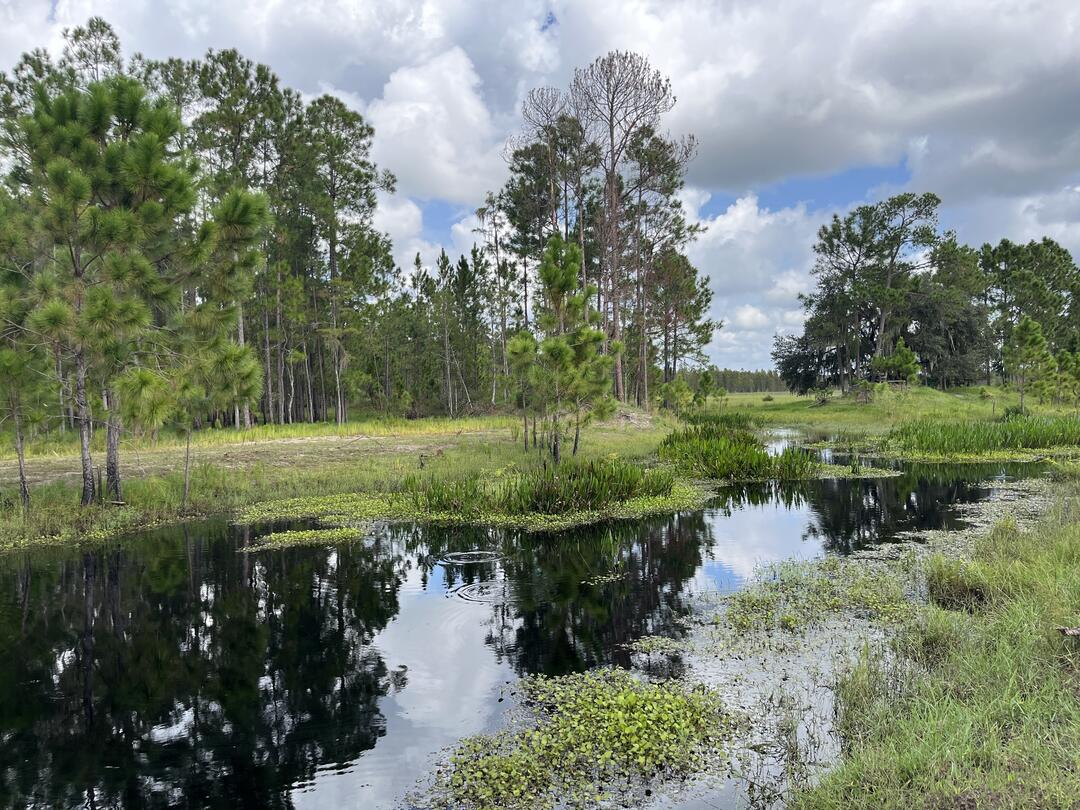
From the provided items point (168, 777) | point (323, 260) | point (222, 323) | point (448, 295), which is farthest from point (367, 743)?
point (448, 295)

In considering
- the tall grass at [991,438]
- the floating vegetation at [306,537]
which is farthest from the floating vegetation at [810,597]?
the tall grass at [991,438]

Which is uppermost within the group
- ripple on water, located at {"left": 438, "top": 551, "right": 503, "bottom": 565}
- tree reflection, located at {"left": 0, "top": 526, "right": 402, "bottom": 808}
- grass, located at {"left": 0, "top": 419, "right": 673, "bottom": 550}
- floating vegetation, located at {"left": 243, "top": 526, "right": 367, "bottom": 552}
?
grass, located at {"left": 0, "top": 419, "right": 673, "bottom": 550}

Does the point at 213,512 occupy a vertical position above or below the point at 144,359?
below

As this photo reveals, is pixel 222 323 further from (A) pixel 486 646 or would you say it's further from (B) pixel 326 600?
(A) pixel 486 646

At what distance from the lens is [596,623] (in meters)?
7.50

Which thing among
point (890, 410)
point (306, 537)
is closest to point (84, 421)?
point (306, 537)

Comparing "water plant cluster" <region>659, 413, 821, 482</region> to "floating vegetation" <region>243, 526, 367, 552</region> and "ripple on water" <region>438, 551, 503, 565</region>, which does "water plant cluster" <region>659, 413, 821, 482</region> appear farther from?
"floating vegetation" <region>243, 526, 367, 552</region>

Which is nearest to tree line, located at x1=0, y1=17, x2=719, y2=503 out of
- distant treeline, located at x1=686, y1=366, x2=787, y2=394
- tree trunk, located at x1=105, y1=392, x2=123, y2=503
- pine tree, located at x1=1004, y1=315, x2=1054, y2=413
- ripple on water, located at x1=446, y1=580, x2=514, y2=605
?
tree trunk, located at x1=105, y1=392, x2=123, y2=503

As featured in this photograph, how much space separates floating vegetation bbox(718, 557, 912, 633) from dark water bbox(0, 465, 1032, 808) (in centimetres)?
61

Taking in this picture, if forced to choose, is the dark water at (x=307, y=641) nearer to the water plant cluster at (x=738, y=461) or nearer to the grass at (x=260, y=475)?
the grass at (x=260, y=475)

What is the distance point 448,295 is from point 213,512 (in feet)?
107

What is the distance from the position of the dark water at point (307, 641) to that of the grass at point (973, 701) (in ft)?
7.76

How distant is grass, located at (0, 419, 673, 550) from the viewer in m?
12.6

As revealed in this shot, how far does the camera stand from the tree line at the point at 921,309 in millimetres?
47062
